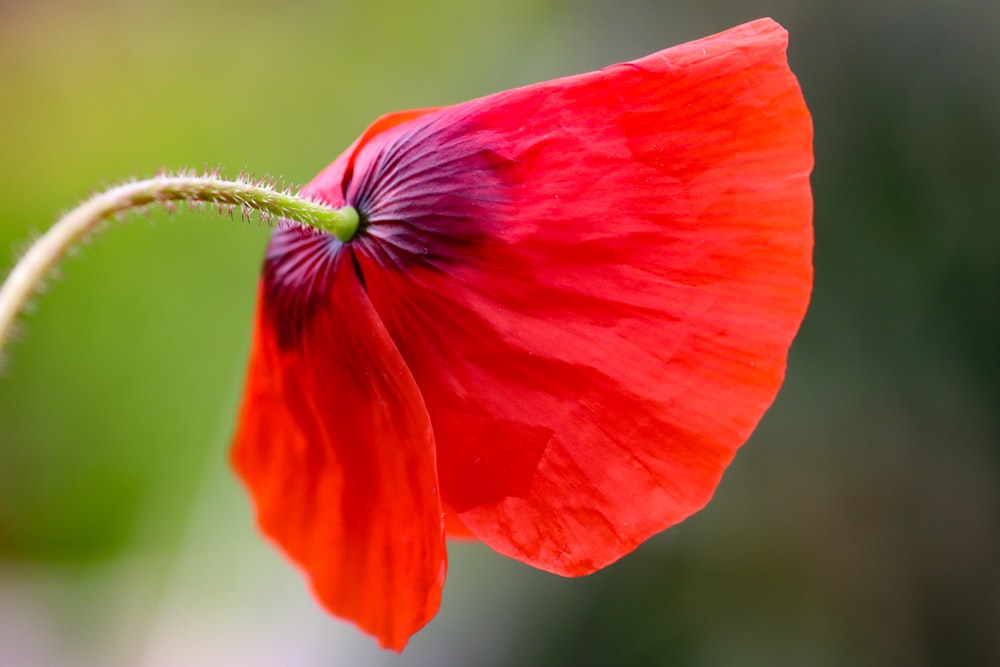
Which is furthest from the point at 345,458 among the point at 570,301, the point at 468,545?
the point at 468,545

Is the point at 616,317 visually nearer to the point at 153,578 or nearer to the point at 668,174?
the point at 668,174

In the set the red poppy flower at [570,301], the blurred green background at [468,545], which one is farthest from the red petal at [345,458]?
the blurred green background at [468,545]

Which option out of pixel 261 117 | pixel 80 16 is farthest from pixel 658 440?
pixel 80 16

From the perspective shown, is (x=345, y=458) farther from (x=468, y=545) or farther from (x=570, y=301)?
(x=468, y=545)

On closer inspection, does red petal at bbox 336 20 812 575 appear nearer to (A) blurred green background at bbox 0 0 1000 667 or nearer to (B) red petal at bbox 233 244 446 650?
(B) red petal at bbox 233 244 446 650

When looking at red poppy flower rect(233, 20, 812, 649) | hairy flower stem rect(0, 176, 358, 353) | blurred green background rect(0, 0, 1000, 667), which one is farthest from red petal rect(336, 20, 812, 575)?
blurred green background rect(0, 0, 1000, 667)
